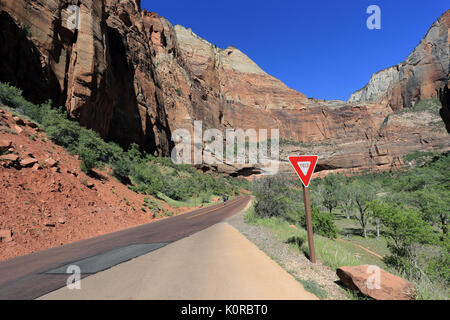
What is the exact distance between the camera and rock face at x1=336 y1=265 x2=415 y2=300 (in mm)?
2670

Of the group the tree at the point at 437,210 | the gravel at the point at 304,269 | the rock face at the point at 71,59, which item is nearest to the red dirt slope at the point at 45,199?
the rock face at the point at 71,59

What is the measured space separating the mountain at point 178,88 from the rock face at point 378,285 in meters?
22.0

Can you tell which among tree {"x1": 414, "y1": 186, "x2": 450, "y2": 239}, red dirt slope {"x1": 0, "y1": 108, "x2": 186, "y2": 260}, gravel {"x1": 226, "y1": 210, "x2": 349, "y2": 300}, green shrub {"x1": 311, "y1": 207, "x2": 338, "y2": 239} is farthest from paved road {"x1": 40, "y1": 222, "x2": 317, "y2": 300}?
tree {"x1": 414, "y1": 186, "x2": 450, "y2": 239}

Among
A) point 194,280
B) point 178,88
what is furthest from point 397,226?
point 178,88

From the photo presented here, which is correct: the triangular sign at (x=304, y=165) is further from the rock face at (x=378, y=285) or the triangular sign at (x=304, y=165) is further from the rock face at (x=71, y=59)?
the rock face at (x=71, y=59)

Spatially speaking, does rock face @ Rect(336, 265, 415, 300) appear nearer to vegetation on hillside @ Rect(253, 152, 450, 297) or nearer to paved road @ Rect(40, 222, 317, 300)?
vegetation on hillside @ Rect(253, 152, 450, 297)

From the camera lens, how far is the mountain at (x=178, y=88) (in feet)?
53.6

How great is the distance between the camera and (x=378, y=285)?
273 cm

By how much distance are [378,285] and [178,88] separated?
193ft

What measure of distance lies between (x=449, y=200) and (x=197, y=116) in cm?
5459

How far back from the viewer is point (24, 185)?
870 centimetres

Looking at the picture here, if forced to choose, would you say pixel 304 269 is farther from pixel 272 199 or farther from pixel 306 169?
pixel 272 199
